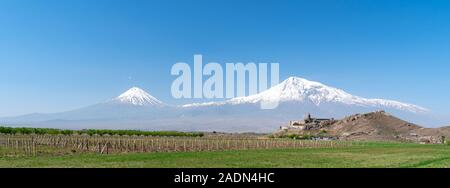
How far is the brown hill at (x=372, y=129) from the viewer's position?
135 metres

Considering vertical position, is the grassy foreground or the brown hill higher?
the brown hill

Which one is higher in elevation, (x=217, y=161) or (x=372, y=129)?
(x=372, y=129)

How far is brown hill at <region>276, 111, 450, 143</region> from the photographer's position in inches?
5312

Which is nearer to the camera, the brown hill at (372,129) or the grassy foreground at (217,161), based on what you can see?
the grassy foreground at (217,161)

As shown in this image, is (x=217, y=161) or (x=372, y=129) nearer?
(x=217, y=161)

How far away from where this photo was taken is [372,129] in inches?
5989

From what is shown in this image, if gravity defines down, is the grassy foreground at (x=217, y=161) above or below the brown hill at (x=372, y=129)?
below

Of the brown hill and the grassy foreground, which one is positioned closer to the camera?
the grassy foreground
